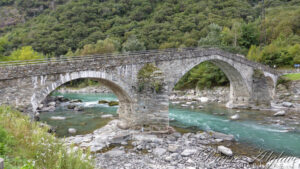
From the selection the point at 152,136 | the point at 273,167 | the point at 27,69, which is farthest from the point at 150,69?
the point at 273,167

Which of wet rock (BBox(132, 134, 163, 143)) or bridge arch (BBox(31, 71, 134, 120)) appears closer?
bridge arch (BBox(31, 71, 134, 120))

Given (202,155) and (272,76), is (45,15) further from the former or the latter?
(202,155)

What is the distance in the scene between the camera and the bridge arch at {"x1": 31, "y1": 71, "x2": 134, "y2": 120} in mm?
9438

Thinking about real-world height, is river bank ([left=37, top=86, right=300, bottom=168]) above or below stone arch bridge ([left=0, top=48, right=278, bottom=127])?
below

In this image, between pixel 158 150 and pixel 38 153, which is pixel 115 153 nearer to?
pixel 158 150

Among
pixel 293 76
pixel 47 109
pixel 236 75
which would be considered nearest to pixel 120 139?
pixel 47 109

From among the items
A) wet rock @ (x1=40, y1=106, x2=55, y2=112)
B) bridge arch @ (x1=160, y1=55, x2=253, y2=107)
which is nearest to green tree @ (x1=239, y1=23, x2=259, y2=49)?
bridge arch @ (x1=160, y1=55, x2=253, y2=107)

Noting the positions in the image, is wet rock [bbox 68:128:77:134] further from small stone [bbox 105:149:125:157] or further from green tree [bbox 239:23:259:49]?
green tree [bbox 239:23:259:49]

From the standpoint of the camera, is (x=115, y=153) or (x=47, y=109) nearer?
(x=115, y=153)

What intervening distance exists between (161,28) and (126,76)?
5245 cm

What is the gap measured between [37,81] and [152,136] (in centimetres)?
681

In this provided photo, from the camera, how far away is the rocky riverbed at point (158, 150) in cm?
823

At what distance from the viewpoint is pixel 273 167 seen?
313 inches

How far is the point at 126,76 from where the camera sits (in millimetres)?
12812
